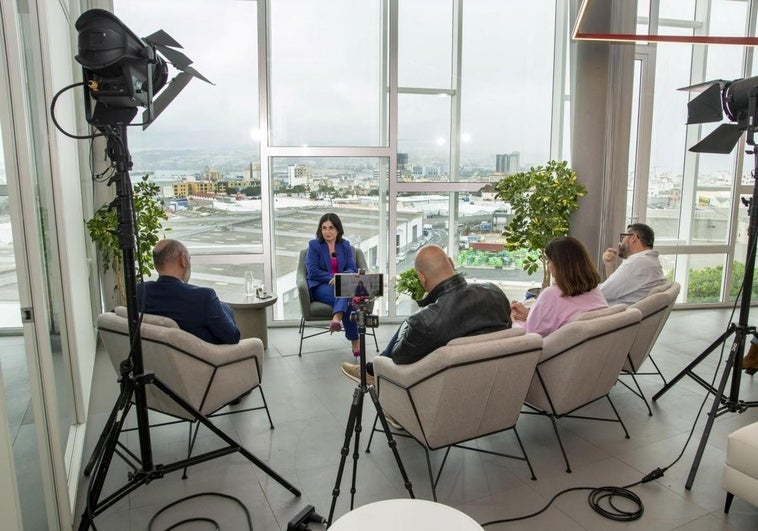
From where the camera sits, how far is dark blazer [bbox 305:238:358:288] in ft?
16.1

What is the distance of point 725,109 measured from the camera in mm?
3066

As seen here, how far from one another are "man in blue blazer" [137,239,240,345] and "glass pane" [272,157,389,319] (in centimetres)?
281

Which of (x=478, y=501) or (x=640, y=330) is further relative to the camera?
(x=640, y=330)

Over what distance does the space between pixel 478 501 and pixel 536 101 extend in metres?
4.81

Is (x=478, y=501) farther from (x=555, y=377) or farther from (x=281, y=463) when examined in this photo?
(x=281, y=463)

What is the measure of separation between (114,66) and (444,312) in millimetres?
1739

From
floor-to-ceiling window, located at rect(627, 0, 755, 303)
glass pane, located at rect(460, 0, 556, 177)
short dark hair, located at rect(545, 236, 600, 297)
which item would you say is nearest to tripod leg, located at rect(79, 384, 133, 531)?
short dark hair, located at rect(545, 236, 600, 297)

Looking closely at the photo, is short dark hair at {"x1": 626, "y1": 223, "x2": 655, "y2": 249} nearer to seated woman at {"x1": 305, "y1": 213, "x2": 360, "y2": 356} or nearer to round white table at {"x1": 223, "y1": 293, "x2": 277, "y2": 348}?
seated woman at {"x1": 305, "y1": 213, "x2": 360, "y2": 356}

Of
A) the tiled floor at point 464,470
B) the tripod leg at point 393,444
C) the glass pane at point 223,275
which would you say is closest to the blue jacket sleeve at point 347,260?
the glass pane at point 223,275

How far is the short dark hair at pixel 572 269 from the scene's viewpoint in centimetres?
Answer: 311

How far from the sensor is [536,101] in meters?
6.10

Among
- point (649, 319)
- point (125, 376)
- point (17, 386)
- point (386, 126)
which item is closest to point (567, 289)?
point (649, 319)

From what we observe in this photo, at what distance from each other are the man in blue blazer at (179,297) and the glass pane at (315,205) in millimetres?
2808

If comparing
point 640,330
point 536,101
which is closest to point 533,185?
point 536,101
